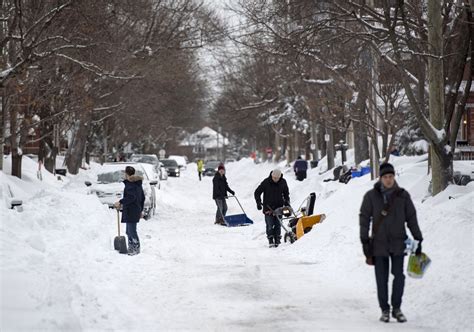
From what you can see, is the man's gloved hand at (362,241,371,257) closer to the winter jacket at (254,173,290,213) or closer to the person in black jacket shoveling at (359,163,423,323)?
the person in black jacket shoveling at (359,163,423,323)

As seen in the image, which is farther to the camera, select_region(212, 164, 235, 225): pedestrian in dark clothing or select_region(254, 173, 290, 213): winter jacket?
select_region(212, 164, 235, 225): pedestrian in dark clothing

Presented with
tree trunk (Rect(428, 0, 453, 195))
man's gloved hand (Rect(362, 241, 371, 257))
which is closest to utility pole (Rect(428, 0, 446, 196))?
tree trunk (Rect(428, 0, 453, 195))

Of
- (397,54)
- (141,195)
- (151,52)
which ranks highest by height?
(151,52)

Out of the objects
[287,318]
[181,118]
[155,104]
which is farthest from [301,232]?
[181,118]

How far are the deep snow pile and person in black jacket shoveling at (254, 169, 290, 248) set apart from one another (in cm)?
37

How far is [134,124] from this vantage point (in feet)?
213

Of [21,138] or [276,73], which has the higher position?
[276,73]

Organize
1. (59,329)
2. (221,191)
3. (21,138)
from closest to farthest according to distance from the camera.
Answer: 1. (59,329)
2. (221,191)
3. (21,138)

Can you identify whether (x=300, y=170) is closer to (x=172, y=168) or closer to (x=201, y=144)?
(x=172, y=168)

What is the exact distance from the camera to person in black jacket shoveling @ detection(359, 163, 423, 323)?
27.8ft

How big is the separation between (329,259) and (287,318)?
4.50 meters

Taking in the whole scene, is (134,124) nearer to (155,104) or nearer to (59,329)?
(155,104)

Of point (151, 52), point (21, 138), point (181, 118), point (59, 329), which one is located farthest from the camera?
point (181, 118)

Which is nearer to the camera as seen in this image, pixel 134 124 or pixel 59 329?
pixel 59 329
